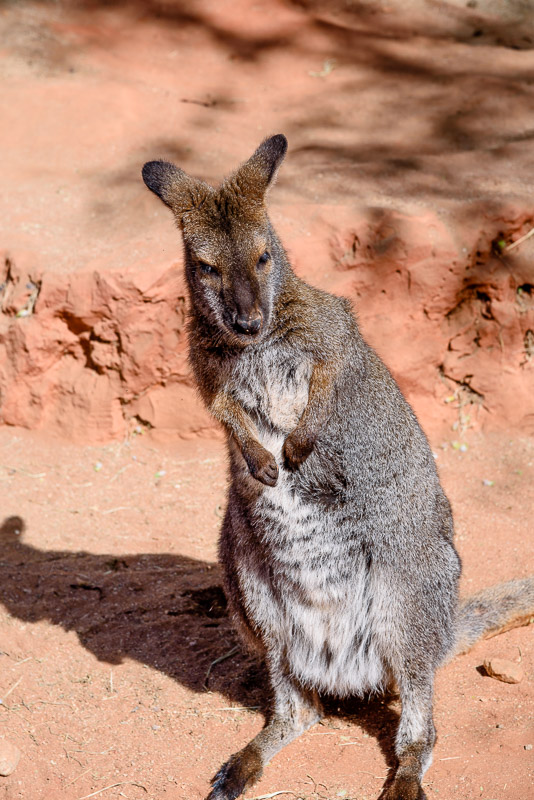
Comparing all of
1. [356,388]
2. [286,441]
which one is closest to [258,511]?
[286,441]

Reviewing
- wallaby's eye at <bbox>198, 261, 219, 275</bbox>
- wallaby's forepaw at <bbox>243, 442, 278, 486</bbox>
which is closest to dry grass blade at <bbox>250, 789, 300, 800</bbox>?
wallaby's forepaw at <bbox>243, 442, 278, 486</bbox>

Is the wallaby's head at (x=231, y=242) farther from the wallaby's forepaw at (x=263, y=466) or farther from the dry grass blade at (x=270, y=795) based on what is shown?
the dry grass blade at (x=270, y=795)

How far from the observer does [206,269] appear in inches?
131

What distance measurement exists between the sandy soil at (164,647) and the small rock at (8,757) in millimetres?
34

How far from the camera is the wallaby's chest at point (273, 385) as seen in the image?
11.4ft

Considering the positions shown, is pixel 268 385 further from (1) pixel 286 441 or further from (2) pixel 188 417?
(2) pixel 188 417

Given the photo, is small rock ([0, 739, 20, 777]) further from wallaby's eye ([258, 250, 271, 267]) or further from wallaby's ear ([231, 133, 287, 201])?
wallaby's ear ([231, 133, 287, 201])

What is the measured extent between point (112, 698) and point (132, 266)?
2838 millimetres

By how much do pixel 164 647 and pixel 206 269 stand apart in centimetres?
197

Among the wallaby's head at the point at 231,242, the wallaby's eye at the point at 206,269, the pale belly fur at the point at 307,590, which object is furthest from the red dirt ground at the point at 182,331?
the wallaby's eye at the point at 206,269

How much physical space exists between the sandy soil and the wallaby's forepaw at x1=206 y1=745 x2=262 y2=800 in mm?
53

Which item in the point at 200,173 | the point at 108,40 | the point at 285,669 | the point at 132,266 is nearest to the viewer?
the point at 285,669

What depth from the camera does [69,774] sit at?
11.6 ft

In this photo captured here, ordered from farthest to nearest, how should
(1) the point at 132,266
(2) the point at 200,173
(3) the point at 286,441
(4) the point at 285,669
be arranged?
(2) the point at 200,173 < (1) the point at 132,266 < (4) the point at 285,669 < (3) the point at 286,441
